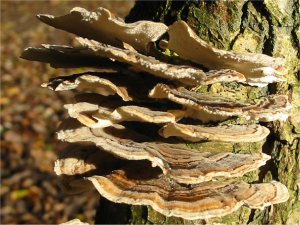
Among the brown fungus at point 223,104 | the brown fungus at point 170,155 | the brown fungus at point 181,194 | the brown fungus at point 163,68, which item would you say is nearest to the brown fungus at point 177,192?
the brown fungus at point 181,194

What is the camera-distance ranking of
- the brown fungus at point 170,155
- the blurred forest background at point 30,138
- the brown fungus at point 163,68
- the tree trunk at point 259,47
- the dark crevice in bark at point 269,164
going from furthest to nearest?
the blurred forest background at point 30,138
the dark crevice in bark at point 269,164
the tree trunk at point 259,47
the brown fungus at point 170,155
the brown fungus at point 163,68

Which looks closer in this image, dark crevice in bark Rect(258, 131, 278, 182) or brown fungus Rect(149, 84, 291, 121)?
brown fungus Rect(149, 84, 291, 121)

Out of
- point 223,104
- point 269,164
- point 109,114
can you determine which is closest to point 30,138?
point 269,164

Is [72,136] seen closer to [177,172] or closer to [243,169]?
[177,172]

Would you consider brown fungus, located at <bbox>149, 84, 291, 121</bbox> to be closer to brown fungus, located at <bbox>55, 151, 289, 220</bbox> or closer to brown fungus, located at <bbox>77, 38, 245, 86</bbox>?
brown fungus, located at <bbox>77, 38, 245, 86</bbox>

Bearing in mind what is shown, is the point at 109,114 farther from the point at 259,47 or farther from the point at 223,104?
the point at 259,47

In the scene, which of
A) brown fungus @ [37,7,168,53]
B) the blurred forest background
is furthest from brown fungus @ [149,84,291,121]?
the blurred forest background

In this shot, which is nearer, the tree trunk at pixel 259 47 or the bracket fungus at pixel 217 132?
the bracket fungus at pixel 217 132

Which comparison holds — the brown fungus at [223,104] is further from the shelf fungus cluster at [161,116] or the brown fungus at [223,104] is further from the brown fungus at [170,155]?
the brown fungus at [170,155]
